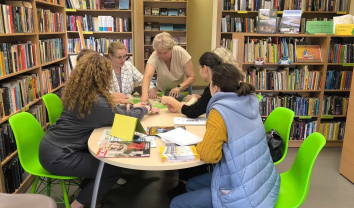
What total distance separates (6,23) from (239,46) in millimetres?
2494

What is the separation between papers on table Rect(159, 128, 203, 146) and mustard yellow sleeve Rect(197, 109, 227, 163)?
248mm

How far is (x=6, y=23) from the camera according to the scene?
245cm

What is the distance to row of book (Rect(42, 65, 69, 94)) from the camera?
3.25m

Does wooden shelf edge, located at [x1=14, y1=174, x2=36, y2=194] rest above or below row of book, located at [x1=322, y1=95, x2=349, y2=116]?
below

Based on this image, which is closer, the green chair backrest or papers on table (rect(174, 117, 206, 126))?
the green chair backrest

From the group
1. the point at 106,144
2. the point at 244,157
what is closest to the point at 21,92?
the point at 106,144

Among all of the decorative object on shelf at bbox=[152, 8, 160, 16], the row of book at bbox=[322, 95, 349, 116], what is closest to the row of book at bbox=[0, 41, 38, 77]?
the decorative object on shelf at bbox=[152, 8, 160, 16]

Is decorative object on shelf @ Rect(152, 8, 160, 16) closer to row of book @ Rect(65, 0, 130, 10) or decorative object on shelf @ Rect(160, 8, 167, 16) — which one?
decorative object on shelf @ Rect(160, 8, 167, 16)

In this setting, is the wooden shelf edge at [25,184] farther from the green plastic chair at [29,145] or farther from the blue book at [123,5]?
the blue book at [123,5]

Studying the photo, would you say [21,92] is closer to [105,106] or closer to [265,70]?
[105,106]

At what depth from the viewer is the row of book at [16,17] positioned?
243cm

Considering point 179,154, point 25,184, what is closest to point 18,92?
point 25,184

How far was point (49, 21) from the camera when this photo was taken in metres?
3.54

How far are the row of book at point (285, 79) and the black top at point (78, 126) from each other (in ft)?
7.37
